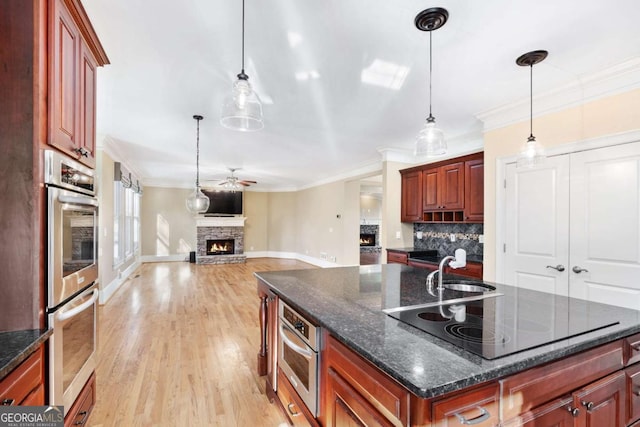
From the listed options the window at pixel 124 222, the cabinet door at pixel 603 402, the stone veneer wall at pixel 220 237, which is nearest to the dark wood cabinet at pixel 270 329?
the cabinet door at pixel 603 402

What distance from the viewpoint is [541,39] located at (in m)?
2.10

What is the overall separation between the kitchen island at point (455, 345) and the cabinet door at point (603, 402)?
0.03 meters

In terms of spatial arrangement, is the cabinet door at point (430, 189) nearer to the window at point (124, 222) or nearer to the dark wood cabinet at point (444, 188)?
the dark wood cabinet at point (444, 188)

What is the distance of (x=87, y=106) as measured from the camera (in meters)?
Answer: 1.76

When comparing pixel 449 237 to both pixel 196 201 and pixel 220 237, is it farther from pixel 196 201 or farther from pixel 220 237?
pixel 220 237

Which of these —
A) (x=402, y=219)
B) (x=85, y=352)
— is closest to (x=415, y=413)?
(x=85, y=352)

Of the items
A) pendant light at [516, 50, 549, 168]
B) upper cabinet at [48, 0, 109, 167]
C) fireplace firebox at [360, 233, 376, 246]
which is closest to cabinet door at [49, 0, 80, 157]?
upper cabinet at [48, 0, 109, 167]

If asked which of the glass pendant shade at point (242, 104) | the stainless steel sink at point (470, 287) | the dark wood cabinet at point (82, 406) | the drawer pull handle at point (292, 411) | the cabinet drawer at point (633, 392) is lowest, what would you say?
the drawer pull handle at point (292, 411)

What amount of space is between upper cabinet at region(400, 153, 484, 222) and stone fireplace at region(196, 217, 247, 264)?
6.10 metres

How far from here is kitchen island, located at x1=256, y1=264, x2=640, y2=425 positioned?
3.02 ft

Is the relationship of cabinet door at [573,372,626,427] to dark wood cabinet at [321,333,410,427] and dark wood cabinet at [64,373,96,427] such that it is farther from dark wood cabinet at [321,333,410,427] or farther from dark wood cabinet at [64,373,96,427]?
dark wood cabinet at [64,373,96,427]

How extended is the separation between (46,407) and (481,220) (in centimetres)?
425

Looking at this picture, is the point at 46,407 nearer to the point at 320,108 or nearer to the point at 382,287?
the point at 382,287

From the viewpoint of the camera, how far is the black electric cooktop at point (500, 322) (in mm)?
1120
